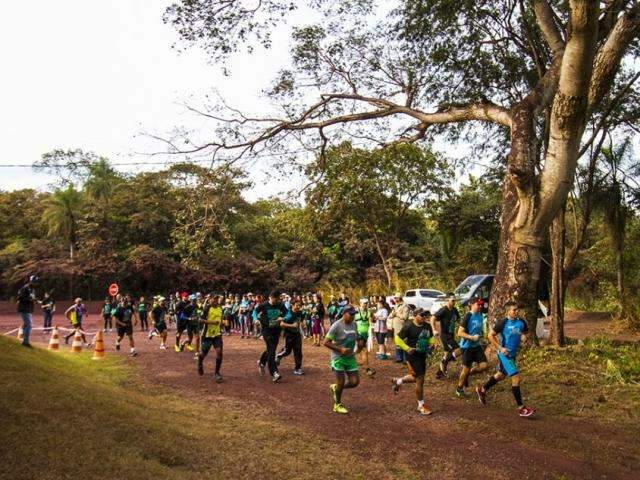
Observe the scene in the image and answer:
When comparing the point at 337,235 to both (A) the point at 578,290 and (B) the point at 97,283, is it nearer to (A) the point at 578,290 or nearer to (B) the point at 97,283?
(A) the point at 578,290

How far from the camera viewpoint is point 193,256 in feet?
45.4

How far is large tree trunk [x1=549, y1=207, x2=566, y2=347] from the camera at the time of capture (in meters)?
13.0

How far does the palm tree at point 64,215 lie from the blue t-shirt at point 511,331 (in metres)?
36.7

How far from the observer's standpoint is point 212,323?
1160cm

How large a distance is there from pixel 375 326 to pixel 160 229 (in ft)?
87.6

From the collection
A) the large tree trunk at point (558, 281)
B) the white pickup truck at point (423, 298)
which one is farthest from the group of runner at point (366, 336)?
the white pickup truck at point (423, 298)

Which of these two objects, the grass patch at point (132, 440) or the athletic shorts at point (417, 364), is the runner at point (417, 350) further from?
the grass patch at point (132, 440)

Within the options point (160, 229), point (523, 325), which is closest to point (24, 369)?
point (523, 325)

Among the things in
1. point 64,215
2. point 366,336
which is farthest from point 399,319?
point 64,215

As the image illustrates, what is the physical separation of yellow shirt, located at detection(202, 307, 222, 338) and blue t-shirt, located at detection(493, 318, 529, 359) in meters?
5.77

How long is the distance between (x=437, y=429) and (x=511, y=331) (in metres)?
2.17

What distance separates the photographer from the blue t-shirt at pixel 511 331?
8938mm

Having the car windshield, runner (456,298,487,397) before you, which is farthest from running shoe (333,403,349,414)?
the car windshield

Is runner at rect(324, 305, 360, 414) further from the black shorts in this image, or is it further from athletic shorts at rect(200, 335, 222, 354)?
athletic shorts at rect(200, 335, 222, 354)
